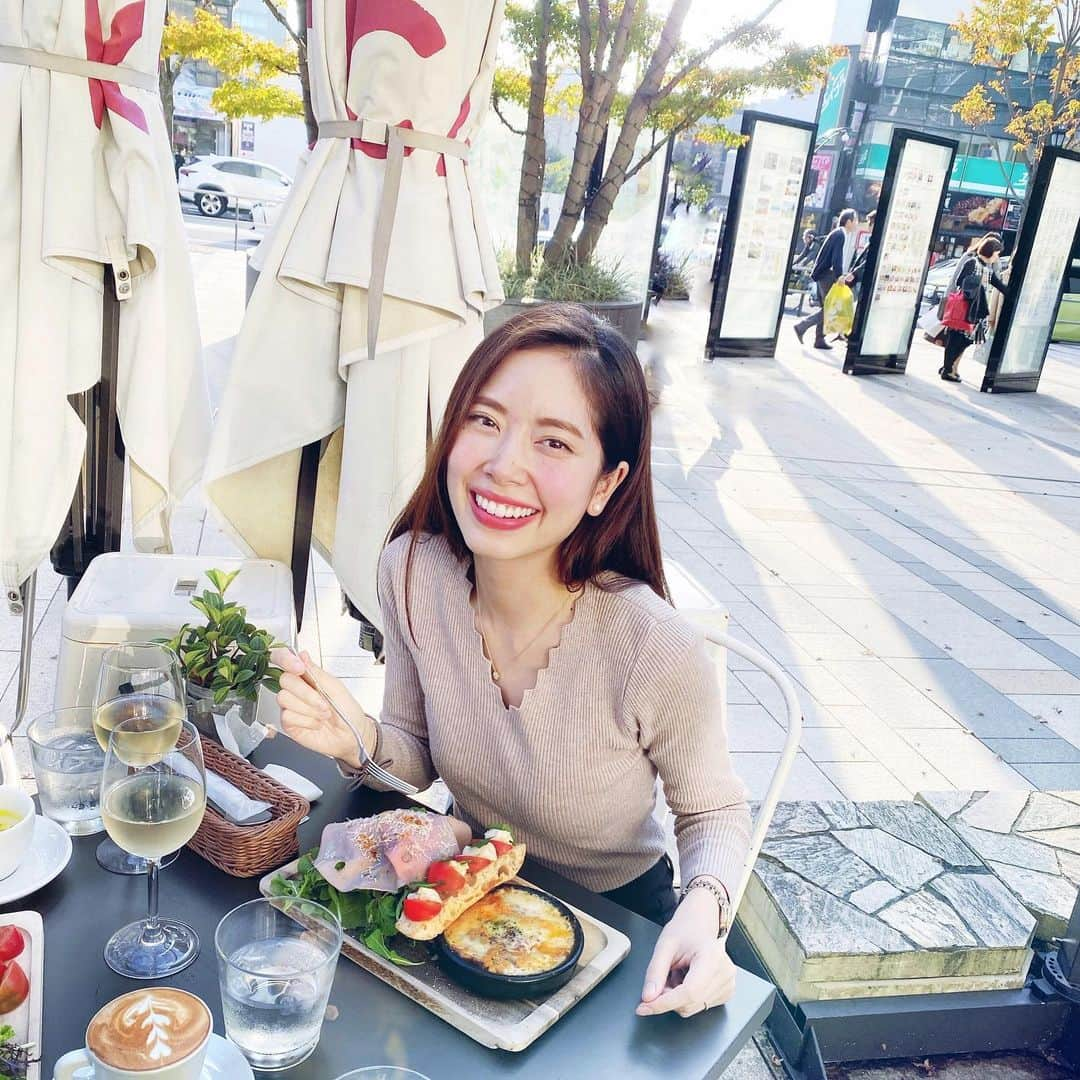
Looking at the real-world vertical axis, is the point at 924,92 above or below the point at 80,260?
above

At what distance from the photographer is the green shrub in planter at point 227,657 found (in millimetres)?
1405

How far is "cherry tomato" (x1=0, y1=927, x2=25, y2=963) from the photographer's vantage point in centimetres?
103

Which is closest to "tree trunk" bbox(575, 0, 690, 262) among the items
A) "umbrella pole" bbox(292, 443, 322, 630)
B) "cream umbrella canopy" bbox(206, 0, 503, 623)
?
"cream umbrella canopy" bbox(206, 0, 503, 623)

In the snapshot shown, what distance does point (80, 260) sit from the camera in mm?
2463

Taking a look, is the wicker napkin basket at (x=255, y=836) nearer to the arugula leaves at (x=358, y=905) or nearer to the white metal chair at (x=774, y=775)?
the arugula leaves at (x=358, y=905)

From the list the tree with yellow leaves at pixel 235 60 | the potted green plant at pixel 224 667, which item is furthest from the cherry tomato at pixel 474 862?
the tree with yellow leaves at pixel 235 60

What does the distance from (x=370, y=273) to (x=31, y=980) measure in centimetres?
176

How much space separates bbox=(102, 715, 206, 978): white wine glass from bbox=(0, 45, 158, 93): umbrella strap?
195 centimetres

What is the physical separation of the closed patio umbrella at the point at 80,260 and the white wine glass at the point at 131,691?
1447 mm

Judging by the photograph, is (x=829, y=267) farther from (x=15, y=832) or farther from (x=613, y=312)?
(x=15, y=832)

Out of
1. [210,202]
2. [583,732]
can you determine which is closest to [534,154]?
[583,732]

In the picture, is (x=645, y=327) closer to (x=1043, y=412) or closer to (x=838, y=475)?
(x=1043, y=412)

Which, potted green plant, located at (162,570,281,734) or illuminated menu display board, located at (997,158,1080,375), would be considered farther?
illuminated menu display board, located at (997,158,1080,375)

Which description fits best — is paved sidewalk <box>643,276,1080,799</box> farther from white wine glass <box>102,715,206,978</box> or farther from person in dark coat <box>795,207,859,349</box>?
person in dark coat <box>795,207,859,349</box>
